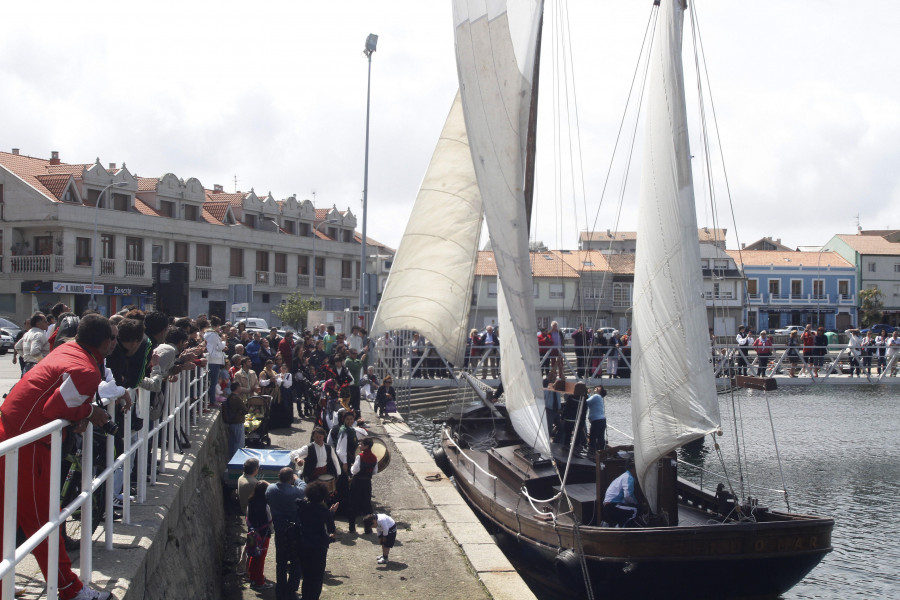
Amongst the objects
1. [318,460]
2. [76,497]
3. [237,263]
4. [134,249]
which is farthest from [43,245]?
[76,497]

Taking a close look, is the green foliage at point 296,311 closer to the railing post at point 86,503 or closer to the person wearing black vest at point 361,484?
the person wearing black vest at point 361,484

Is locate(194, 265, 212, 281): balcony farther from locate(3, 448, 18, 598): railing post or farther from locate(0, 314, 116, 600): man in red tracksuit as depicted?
locate(3, 448, 18, 598): railing post

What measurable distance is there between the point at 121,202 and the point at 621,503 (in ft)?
159

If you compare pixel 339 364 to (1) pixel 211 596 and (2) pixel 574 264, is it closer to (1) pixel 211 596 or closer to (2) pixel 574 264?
(1) pixel 211 596

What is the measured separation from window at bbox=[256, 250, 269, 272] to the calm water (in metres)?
36.1

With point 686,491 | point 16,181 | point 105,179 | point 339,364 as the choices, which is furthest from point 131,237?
point 686,491

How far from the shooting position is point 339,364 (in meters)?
19.7

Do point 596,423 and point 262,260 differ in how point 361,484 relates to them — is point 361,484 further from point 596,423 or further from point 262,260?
point 262,260

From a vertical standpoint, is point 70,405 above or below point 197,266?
below

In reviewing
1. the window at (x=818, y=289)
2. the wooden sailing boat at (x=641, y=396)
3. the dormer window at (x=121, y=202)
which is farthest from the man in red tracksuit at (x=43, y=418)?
the window at (x=818, y=289)

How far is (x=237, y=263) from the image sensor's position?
60.3 meters

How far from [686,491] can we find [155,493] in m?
8.09

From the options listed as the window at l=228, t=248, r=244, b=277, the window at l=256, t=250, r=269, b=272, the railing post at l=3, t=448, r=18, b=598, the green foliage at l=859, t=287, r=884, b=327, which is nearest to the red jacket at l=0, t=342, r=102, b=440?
the railing post at l=3, t=448, r=18, b=598

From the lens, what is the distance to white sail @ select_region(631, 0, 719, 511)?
34.3 feet
